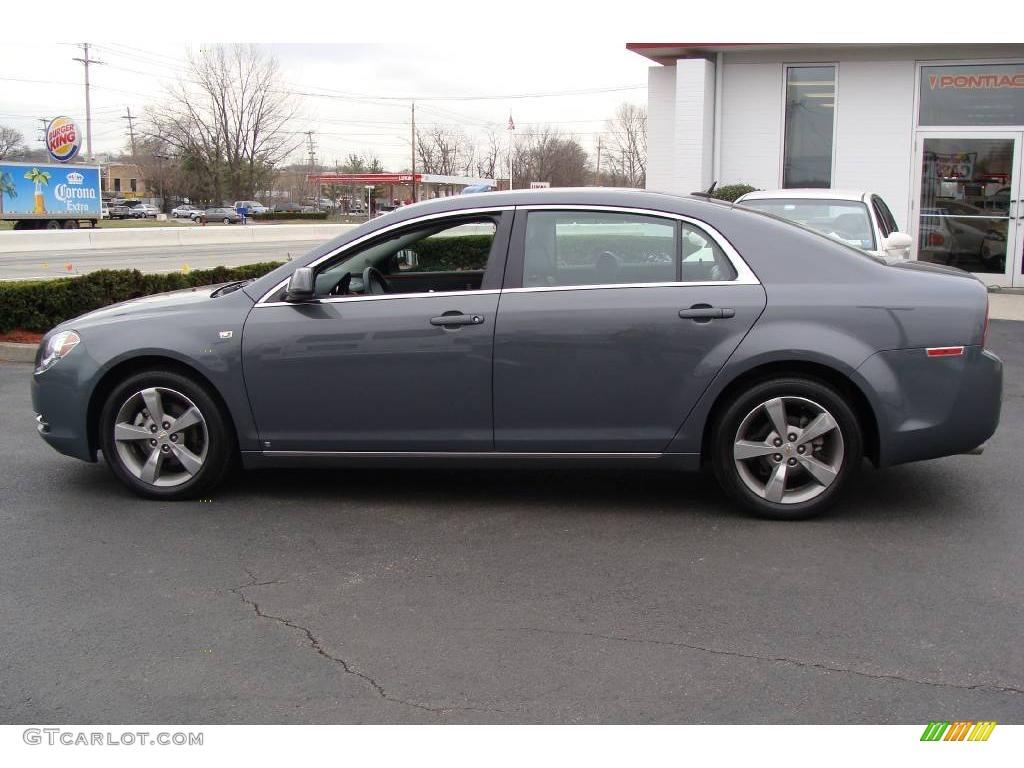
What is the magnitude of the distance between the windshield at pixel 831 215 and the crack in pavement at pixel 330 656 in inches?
265

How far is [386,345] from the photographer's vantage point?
5383 millimetres

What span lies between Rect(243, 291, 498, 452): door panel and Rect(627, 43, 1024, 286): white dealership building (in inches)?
517

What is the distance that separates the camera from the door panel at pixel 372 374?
534cm

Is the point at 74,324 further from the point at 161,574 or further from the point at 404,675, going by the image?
the point at 404,675

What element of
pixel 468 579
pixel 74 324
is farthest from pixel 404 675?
pixel 74 324

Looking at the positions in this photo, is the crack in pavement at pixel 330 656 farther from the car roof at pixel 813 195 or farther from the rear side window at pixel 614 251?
the car roof at pixel 813 195

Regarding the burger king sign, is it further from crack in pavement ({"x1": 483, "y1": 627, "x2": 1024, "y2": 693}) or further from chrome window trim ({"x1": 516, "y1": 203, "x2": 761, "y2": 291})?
crack in pavement ({"x1": 483, "y1": 627, "x2": 1024, "y2": 693})

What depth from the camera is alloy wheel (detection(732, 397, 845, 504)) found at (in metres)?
5.17

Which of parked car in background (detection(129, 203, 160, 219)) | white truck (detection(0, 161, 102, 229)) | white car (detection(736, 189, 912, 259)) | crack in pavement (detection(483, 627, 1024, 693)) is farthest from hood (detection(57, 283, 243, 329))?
parked car in background (detection(129, 203, 160, 219))

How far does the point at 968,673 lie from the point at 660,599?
120 cm

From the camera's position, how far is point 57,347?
572cm

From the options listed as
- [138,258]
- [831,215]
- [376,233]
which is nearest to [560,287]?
[376,233]

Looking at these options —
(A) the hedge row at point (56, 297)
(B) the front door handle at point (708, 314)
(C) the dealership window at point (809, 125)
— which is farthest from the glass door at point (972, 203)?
(B) the front door handle at point (708, 314)

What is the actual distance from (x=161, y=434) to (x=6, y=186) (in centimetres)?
4570
